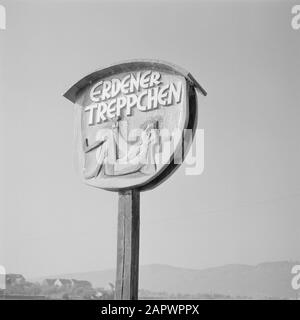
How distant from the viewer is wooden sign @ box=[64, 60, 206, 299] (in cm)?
339

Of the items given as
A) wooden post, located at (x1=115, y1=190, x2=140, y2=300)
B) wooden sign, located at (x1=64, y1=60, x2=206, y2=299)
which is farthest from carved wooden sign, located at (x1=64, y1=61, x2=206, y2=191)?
wooden post, located at (x1=115, y1=190, x2=140, y2=300)

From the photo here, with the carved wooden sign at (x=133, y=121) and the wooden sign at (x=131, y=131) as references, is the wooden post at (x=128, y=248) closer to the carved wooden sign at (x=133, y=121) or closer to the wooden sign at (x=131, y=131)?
the wooden sign at (x=131, y=131)

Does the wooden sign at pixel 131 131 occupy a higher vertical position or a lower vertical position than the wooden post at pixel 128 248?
higher

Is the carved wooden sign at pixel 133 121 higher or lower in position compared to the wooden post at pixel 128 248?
higher

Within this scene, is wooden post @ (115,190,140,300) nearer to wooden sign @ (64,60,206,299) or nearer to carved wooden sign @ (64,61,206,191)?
wooden sign @ (64,60,206,299)

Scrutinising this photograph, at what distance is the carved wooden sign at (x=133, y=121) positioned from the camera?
3.40 meters

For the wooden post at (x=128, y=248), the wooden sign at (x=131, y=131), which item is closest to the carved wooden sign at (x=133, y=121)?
the wooden sign at (x=131, y=131)

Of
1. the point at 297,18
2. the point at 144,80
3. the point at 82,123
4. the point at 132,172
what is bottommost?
the point at 132,172
